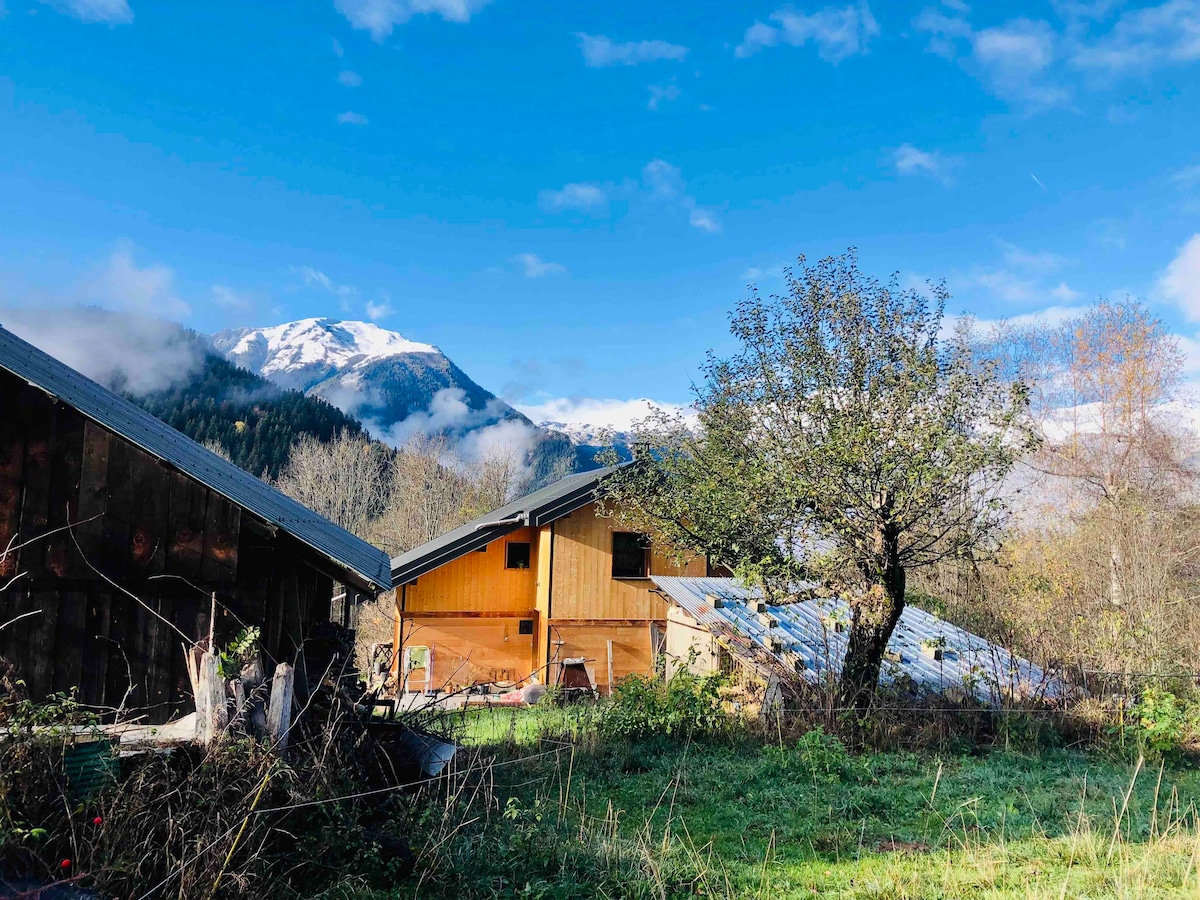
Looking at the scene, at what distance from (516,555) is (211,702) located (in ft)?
64.7

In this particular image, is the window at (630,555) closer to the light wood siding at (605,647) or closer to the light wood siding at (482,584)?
the light wood siding at (605,647)

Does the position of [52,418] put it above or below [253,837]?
above

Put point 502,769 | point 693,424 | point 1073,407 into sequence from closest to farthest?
point 502,769 → point 693,424 → point 1073,407

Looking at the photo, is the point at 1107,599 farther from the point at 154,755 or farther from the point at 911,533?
the point at 154,755

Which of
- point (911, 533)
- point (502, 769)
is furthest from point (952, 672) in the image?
point (502, 769)

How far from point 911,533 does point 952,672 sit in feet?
10.5

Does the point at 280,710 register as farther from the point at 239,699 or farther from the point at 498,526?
the point at 498,526

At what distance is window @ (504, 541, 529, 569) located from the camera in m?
24.9

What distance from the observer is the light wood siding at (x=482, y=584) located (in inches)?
937

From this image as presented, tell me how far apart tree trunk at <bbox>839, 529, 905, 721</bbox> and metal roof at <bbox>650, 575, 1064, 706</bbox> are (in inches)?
12.8

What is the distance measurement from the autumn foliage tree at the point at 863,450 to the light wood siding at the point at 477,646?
11105mm

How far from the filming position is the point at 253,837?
5098mm

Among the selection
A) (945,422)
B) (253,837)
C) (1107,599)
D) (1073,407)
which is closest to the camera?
(253,837)

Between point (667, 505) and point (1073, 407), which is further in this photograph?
point (1073, 407)
